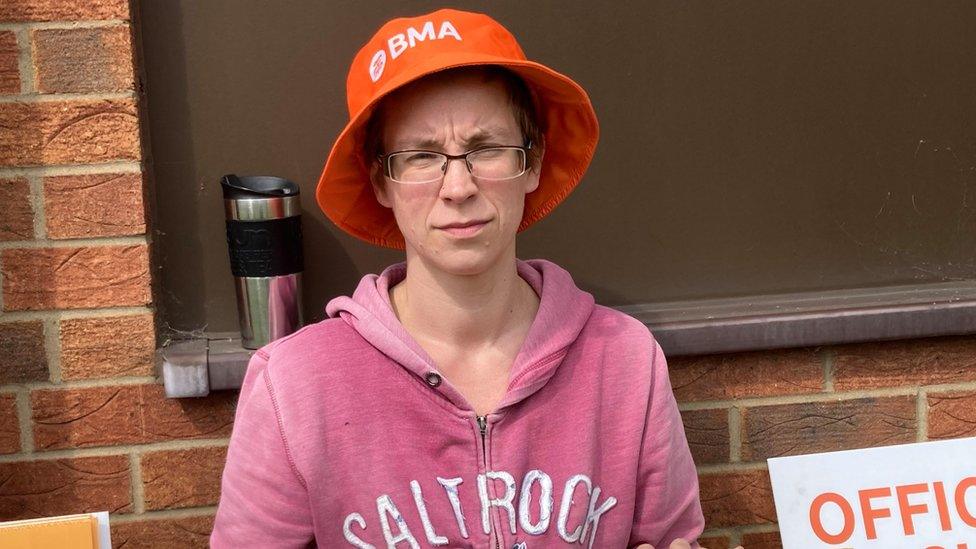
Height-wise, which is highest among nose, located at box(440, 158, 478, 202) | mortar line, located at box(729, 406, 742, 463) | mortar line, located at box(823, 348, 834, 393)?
nose, located at box(440, 158, 478, 202)

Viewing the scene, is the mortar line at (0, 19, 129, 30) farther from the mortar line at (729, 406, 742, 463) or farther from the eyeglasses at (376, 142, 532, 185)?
the mortar line at (729, 406, 742, 463)

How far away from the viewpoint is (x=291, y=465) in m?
1.74

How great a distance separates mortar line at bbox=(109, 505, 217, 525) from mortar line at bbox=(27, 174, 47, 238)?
24.7 inches

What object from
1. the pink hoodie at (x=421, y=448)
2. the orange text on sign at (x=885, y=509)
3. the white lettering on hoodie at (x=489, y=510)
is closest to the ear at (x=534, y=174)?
the pink hoodie at (x=421, y=448)

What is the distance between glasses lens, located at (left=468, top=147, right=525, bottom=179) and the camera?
1706 millimetres

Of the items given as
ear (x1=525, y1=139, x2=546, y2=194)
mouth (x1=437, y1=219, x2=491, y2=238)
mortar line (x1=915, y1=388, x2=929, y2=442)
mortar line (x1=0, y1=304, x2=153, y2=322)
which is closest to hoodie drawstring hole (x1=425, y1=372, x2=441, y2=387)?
mouth (x1=437, y1=219, x2=491, y2=238)

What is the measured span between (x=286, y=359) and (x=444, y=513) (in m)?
0.38

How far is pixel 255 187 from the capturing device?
2.24 meters

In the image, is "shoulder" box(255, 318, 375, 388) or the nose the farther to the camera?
"shoulder" box(255, 318, 375, 388)

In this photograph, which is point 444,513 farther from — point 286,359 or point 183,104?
point 183,104

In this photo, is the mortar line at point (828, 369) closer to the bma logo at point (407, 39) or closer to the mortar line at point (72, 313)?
the bma logo at point (407, 39)

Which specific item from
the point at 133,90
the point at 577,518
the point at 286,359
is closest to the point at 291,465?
the point at 286,359

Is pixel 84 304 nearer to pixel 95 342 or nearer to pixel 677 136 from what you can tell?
pixel 95 342

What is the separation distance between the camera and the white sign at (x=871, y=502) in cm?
221
